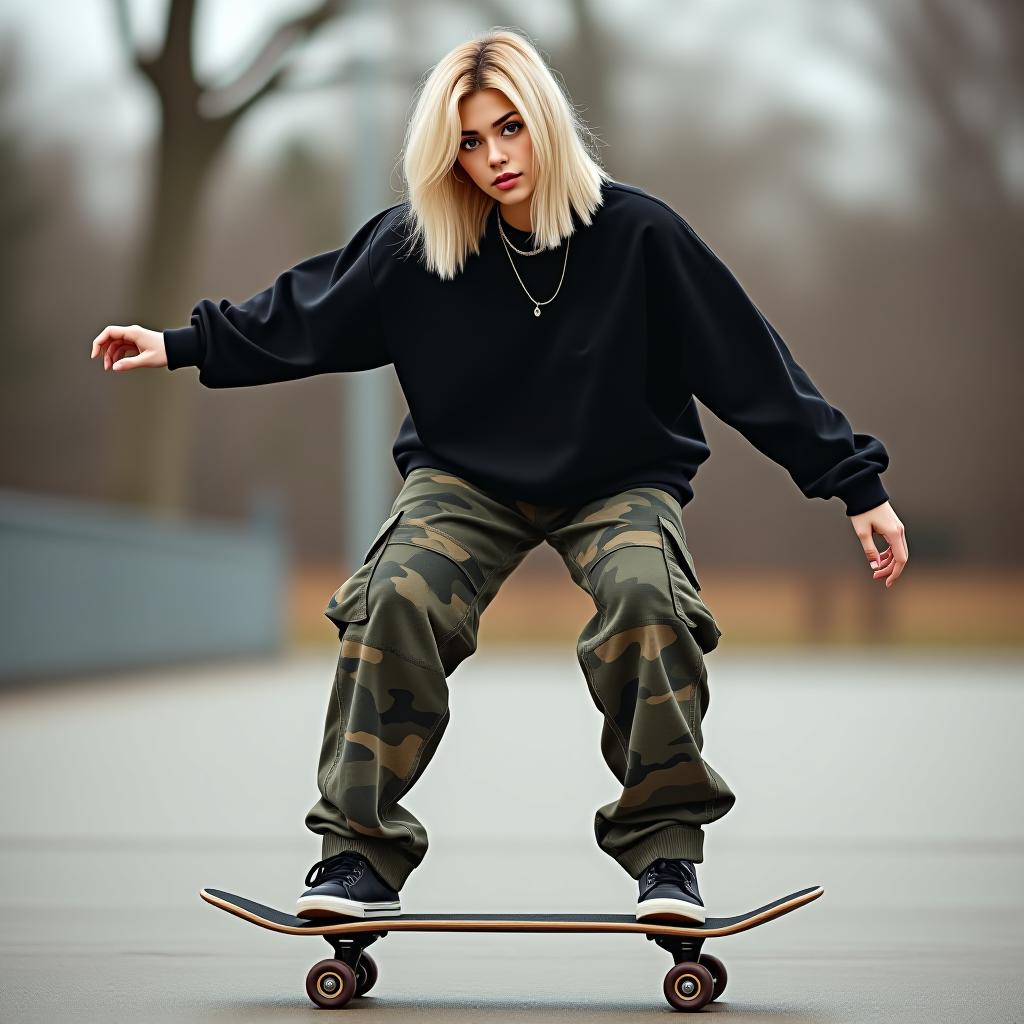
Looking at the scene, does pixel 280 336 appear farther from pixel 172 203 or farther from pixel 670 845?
pixel 172 203

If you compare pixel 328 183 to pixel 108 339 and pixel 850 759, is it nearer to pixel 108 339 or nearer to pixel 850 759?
pixel 850 759

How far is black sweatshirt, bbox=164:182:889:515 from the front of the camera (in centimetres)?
286

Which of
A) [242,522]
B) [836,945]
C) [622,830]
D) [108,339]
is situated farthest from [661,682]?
[242,522]

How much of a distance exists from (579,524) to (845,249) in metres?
14.9

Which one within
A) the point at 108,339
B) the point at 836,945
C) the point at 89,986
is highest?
the point at 108,339

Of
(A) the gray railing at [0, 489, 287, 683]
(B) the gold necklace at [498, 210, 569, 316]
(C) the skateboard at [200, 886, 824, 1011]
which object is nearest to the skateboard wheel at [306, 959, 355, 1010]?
(C) the skateboard at [200, 886, 824, 1011]

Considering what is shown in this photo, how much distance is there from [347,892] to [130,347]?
3.32ft

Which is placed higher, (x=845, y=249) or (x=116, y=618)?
(x=845, y=249)

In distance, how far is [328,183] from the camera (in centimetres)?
1722

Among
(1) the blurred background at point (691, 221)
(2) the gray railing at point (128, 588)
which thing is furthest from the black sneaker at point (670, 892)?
(1) the blurred background at point (691, 221)

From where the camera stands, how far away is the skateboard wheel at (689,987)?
8.43ft

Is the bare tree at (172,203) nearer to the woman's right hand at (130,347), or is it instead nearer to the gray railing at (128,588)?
the gray railing at (128,588)

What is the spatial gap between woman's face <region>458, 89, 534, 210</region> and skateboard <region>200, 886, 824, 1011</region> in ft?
3.78

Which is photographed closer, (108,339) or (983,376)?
(108,339)
